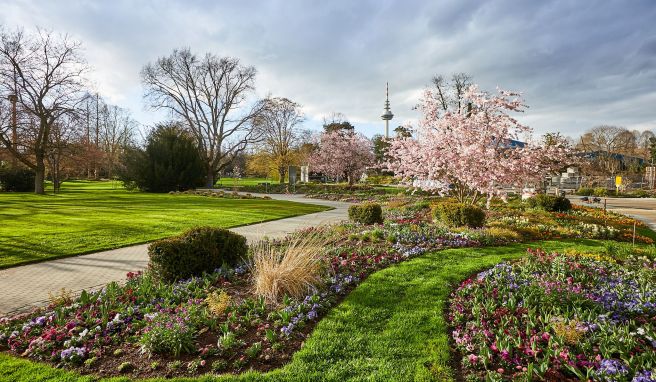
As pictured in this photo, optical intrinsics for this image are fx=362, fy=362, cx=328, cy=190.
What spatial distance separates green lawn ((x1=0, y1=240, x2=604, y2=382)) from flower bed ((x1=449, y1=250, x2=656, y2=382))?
0.89ft

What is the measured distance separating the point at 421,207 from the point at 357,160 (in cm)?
2030

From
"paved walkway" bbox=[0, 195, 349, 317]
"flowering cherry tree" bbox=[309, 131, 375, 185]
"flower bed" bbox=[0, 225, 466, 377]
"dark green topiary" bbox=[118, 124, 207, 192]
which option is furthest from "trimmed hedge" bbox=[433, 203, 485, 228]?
"dark green topiary" bbox=[118, 124, 207, 192]

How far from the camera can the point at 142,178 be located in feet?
99.6

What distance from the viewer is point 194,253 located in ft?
18.5

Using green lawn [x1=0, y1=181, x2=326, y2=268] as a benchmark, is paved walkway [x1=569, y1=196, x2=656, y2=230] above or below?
above

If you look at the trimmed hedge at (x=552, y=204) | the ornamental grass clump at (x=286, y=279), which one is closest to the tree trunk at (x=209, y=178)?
the trimmed hedge at (x=552, y=204)

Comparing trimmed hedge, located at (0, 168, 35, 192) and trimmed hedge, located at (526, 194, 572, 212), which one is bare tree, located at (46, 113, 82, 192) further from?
trimmed hedge, located at (526, 194, 572, 212)

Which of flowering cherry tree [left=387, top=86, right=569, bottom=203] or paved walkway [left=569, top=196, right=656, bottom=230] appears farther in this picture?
paved walkway [left=569, top=196, right=656, bottom=230]

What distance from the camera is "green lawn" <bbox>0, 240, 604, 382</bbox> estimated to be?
10.0ft

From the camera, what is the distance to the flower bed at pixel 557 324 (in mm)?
2996

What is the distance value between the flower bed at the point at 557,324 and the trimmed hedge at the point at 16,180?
3336 cm

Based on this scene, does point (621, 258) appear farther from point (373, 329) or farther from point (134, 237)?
point (134, 237)

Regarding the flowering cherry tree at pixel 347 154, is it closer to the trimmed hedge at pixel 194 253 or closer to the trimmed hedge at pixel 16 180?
the trimmed hedge at pixel 16 180

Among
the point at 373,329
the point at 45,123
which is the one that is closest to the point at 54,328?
the point at 373,329
